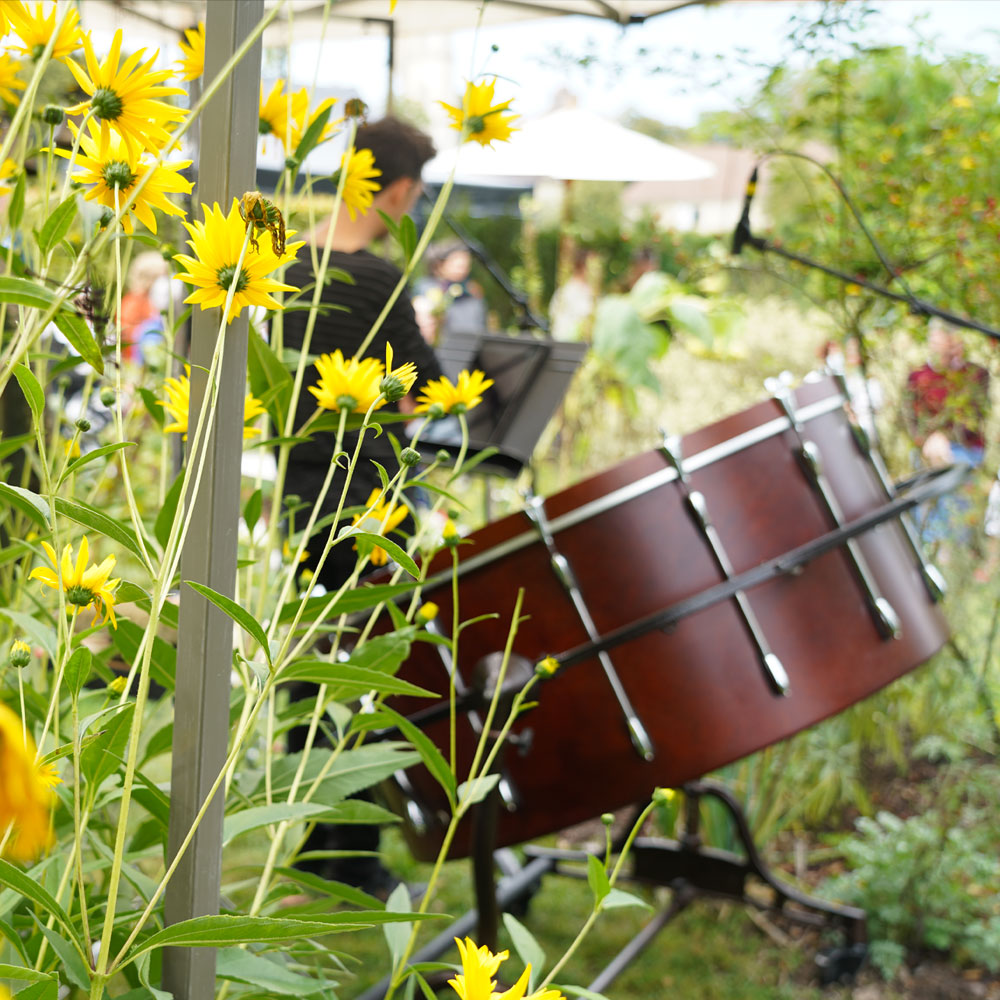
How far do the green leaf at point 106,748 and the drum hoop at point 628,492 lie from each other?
34.4 inches

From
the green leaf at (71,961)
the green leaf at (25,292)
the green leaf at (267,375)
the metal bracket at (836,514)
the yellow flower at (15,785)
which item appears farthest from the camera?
the metal bracket at (836,514)

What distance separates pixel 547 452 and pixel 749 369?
1.14m

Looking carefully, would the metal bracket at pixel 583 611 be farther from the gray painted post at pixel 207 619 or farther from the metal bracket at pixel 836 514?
the gray painted post at pixel 207 619

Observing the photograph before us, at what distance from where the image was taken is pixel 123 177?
1.71 feet

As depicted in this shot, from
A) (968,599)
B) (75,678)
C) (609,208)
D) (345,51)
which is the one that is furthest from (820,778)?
(609,208)

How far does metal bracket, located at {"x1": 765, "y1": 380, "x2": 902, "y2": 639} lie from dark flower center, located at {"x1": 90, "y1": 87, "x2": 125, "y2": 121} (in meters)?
1.46

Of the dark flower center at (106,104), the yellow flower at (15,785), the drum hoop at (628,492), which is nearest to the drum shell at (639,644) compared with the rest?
the drum hoop at (628,492)

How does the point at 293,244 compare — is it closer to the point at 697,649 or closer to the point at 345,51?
the point at 697,649

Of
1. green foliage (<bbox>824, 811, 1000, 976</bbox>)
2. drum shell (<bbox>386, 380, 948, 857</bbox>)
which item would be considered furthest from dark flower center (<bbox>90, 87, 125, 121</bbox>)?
green foliage (<bbox>824, 811, 1000, 976</bbox>)

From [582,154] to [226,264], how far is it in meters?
2.11

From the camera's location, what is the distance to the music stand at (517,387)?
2932 millimetres

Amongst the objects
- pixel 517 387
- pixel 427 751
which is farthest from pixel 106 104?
pixel 517 387

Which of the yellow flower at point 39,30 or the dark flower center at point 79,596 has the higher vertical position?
the yellow flower at point 39,30

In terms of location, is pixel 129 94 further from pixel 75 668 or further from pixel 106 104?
pixel 75 668
